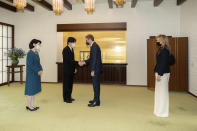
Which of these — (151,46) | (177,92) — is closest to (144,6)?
(151,46)

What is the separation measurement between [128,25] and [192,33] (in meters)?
2.27

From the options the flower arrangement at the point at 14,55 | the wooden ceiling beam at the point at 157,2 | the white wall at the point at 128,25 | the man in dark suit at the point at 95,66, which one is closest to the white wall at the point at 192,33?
the white wall at the point at 128,25

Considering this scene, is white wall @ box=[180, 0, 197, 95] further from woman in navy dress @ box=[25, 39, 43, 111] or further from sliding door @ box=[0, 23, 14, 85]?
sliding door @ box=[0, 23, 14, 85]

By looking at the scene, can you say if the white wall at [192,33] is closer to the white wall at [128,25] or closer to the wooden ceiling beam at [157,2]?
the white wall at [128,25]

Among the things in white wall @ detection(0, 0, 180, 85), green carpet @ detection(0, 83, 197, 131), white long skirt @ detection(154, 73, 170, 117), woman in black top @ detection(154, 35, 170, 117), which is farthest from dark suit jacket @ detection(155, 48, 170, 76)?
white wall @ detection(0, 0, 180, 85)

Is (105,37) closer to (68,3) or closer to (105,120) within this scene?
(68,3)

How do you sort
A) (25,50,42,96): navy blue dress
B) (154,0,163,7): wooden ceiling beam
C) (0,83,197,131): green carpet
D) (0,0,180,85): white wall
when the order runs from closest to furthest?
(0,83,197,131): green carpet < (25,50,42,96): navy blue dress < (154,0,163,7): wooden ceiling beam < (0,0,180,85): white wall

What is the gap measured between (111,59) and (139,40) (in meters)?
2.07

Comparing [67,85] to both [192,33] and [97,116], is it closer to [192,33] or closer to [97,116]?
[97,116]

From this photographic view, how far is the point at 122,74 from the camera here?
6.60 metres

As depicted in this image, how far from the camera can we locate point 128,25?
6500mm

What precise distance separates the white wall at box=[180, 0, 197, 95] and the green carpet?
0.84 metres

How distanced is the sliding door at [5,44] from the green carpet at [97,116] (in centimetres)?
271

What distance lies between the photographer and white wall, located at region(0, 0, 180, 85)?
626 cm
